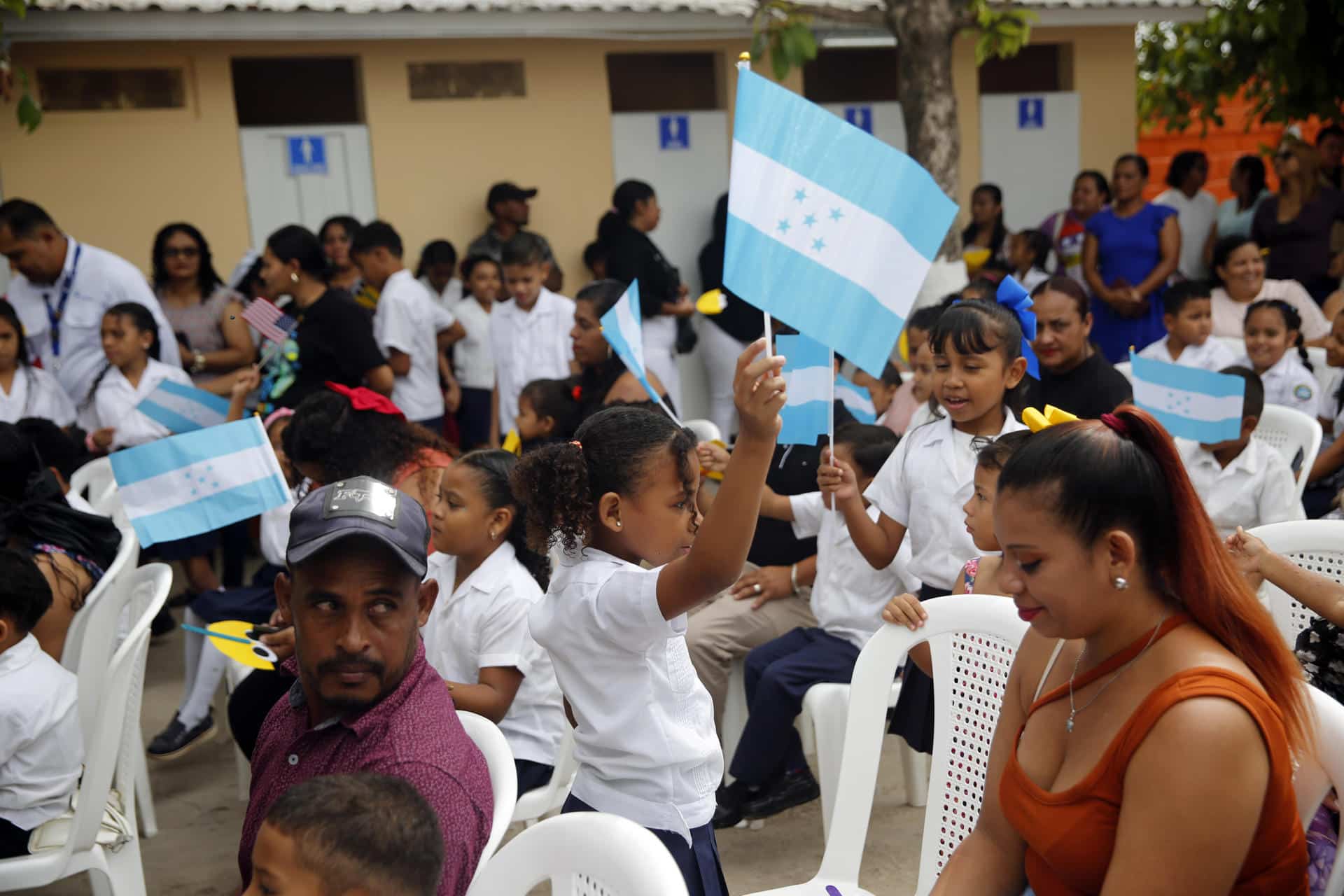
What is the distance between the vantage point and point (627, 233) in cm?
750

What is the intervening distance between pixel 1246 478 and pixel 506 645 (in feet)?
8.56

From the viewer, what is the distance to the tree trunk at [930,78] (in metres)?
6.69

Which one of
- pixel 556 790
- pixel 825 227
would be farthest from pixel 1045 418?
pixel 556 790

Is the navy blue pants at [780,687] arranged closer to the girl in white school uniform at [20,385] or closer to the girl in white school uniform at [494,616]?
the girl in white school uniform at [494,616]

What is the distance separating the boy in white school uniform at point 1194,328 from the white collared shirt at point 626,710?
4.05 metres

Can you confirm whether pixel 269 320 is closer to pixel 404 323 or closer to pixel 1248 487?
pixel 404 323

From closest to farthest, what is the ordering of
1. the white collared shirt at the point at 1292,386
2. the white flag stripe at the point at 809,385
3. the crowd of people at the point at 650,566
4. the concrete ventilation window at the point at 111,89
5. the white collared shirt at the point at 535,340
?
1. the crowd of people at the point at 650,566
2. the white flag stripe at the point at 809,385
3. the white collared shirt at the point at 1292,386
4. the white collared shirt at the point at 535,340
5. the concrete ventilation window at the point at 111,89

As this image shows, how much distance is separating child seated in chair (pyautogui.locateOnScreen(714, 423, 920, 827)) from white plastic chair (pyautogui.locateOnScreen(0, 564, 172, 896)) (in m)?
1.60

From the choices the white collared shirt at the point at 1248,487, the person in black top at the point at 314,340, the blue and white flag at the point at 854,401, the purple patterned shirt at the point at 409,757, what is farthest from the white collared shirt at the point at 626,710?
the person in black top at the point at 314,340

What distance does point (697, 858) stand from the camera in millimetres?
2188

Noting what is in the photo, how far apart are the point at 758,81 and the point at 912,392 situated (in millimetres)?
2996

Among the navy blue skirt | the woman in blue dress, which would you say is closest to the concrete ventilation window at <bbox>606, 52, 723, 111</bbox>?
the woman in blue dress

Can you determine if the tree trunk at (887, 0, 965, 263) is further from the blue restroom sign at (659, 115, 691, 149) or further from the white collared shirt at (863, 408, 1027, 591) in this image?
the white collared shirt at (863, 408, 1027, 591)

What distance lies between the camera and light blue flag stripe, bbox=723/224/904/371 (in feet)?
7.04
